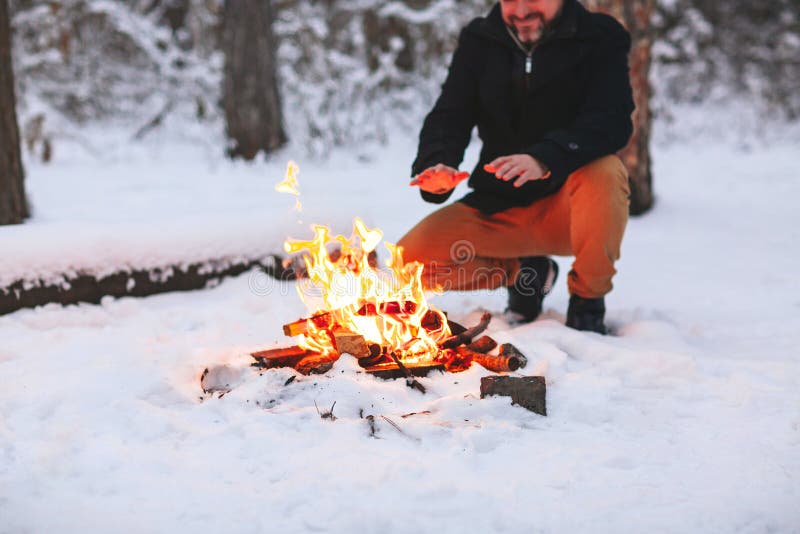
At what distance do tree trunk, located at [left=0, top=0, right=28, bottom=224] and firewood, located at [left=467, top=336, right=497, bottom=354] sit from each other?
2.98m

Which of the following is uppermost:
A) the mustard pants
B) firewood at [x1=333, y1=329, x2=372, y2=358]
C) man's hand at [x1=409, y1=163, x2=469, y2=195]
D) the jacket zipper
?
the jacket zipper

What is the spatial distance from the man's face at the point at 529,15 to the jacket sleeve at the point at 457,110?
0.69ft

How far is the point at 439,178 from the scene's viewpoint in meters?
2.76

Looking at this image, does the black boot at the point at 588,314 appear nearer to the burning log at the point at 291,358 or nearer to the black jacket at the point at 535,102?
the black jacket at the point at 535,102

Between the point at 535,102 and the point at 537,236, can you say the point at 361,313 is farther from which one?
the point at 535,102

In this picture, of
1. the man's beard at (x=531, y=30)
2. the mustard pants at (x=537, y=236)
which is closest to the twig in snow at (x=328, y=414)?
the mustard pants at (x=537, y=236)

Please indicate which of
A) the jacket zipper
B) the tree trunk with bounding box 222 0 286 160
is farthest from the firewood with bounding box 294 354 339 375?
Result: the tree trunk with bounding box 222 0 286 160

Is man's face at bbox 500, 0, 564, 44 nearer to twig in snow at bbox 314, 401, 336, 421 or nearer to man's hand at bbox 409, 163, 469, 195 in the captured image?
man's hand at bbox 409, 163, 469, 195

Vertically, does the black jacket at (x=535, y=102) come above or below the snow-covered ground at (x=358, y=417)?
above

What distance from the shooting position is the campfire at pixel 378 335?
97.1 inches

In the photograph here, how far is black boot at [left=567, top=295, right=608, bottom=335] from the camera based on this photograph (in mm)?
2938

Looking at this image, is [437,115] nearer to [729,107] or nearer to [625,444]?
[625,444]

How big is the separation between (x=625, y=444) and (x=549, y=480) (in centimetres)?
32

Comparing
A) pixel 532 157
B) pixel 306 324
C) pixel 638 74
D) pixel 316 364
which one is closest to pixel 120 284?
pixel 306 324
